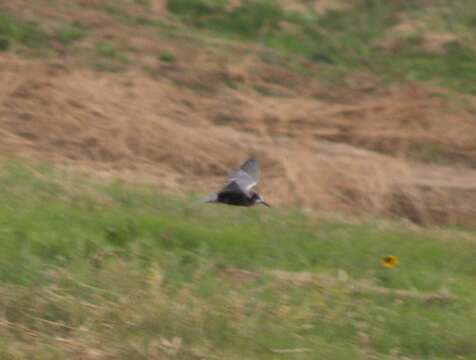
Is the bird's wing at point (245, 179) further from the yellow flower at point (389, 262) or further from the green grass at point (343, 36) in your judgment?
the green grass at point (343, 36)

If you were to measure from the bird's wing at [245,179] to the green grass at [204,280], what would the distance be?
1.09ft

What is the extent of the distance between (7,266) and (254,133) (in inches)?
223

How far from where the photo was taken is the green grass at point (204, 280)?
698cm

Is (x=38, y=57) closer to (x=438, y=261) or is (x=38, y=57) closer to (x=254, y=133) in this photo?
(x=254, y=133)

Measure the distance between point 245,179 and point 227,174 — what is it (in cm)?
266

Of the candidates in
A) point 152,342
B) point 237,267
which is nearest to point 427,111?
point 237,267

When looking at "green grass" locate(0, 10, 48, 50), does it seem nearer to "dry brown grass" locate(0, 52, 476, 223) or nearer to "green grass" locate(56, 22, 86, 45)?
"green grass" locate(56, 22, 86, 45)

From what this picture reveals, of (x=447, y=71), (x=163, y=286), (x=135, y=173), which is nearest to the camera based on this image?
(x=163, y=286)

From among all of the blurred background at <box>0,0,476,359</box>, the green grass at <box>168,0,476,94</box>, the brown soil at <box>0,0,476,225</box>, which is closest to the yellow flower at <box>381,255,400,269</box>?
the blurred background at <box>0,0,476,359</box>

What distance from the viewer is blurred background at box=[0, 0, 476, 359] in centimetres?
724

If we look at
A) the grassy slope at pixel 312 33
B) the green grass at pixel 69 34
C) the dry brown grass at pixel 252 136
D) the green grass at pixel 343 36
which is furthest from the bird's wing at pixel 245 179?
the green grass at pixel 343 36

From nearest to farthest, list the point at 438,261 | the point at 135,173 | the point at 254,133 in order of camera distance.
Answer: the point at 438,261 → the point at 135,173 → the point at 254,133

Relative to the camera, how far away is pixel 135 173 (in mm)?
11586

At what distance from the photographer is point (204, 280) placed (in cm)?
793
